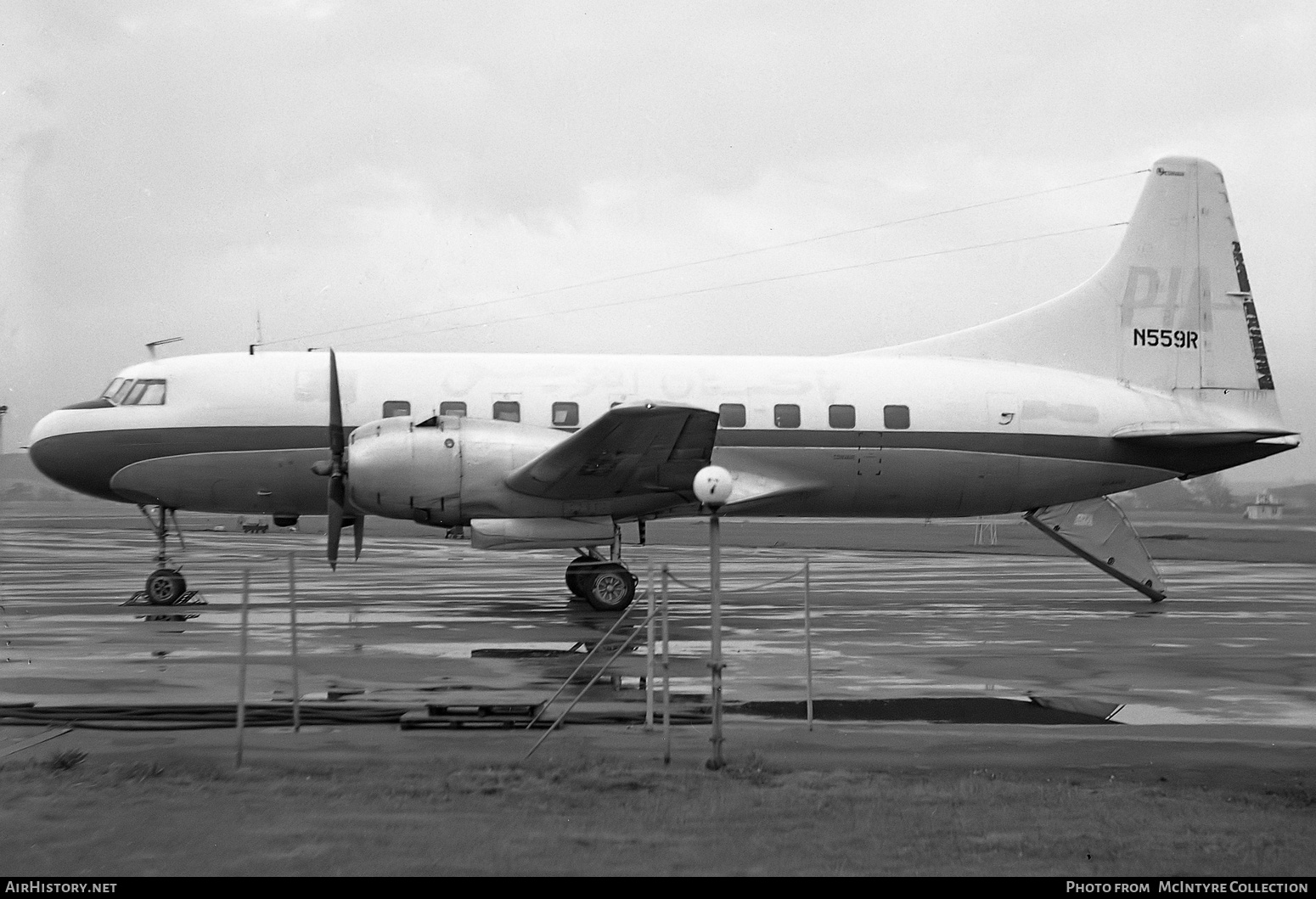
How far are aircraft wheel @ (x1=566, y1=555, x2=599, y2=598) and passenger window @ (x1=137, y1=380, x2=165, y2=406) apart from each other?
7.38 meters

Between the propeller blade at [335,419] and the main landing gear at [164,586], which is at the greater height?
the propeller blade at [335,419]

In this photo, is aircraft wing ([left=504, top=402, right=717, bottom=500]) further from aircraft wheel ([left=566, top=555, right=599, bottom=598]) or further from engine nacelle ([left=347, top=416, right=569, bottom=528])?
aircraft wheel ([left=566, top=555, right=599, bottom=598])

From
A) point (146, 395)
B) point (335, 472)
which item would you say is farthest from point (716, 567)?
point (146, 395)

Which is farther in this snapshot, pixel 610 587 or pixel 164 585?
pixel 164 585

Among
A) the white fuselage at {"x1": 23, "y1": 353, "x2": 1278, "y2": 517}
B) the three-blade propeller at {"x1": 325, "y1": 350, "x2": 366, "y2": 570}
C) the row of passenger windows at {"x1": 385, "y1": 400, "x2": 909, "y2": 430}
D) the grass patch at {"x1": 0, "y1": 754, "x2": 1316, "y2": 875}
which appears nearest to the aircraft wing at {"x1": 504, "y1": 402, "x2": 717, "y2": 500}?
the white fuselage at {"x1": 23, "y1": 353, "x2": 1278, "y2": 517}

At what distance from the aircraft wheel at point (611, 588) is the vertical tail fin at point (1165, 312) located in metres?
7.69

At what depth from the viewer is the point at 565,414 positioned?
63.2ft

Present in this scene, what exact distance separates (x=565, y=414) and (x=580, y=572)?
104 inches

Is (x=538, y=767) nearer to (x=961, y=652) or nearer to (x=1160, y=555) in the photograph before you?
(x=961, y=652)

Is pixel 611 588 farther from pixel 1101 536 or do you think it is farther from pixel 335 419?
pixel 1101 536

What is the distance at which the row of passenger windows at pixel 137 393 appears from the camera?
1928 centimetres

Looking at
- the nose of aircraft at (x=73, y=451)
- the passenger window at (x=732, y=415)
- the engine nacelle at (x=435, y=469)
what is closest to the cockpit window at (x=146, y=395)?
the nose of aircraft at (x=73, y=451)

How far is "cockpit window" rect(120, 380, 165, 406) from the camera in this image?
19.3 m

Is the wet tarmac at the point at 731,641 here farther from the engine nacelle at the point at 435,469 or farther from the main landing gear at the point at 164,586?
the engine nacelle at the point at 435,469
